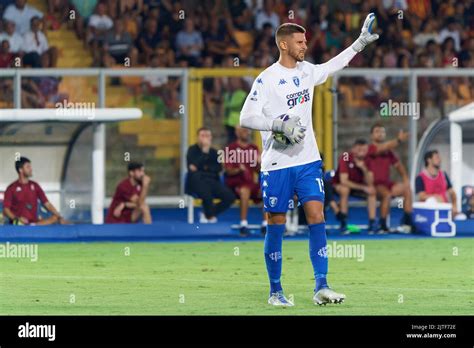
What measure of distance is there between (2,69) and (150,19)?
16.2 feet

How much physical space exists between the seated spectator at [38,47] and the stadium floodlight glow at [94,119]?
333cm

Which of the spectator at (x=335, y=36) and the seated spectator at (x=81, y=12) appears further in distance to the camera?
the spectator at (x=335, y=36)

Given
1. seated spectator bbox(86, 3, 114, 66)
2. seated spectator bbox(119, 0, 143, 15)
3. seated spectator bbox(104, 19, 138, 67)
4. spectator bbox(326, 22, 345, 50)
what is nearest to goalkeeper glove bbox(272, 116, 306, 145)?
seated spectator bbox(104, 19, 138, 67)

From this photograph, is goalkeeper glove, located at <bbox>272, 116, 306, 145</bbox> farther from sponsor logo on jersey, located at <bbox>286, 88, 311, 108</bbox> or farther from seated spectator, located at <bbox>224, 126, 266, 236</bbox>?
seated spectator, located at <bbox>224, 126, 266, 236</bbox>

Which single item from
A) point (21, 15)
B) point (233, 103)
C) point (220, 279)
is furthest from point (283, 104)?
point (21, 15)

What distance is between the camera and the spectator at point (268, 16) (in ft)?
92.0

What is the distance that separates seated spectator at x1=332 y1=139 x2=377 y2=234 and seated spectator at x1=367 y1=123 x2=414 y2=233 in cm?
10

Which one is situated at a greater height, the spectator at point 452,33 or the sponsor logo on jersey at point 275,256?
the spectator at point 452,33

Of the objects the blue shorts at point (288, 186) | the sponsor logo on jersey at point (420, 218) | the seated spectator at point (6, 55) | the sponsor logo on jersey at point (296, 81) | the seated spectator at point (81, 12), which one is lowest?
the sponsor logo on jersey at point (420, 218)

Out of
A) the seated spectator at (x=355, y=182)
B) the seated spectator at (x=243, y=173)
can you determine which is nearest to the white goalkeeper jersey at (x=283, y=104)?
the seated spectator at (x=243, y=173)

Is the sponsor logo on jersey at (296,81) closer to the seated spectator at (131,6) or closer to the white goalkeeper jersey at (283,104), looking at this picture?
the white goalkeeper jersey at (283,104)

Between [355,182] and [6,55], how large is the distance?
6.58 m
